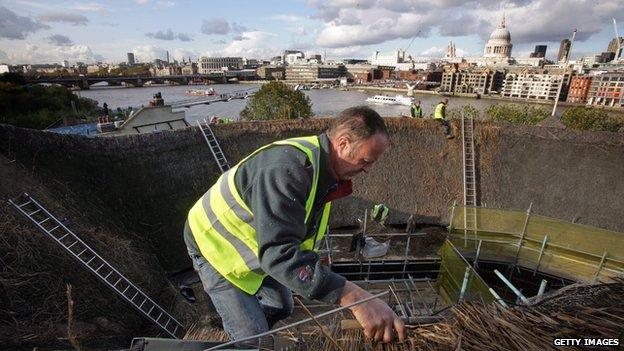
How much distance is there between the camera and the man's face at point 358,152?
1729 mm

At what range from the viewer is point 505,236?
384 inches

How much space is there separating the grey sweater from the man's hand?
7 centimetres

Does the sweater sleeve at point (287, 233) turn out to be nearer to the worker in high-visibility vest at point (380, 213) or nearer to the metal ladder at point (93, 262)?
the metal ladder at point (93, 262)

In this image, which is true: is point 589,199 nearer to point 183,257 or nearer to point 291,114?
point 183,257

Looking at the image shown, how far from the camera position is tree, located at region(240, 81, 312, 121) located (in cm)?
2370

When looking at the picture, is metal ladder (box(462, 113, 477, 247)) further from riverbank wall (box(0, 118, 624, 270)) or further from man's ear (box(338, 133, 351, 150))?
man's ear (box(338, 133, 351, 150))

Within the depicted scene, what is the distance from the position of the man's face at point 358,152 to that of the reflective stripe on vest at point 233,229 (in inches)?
5.9

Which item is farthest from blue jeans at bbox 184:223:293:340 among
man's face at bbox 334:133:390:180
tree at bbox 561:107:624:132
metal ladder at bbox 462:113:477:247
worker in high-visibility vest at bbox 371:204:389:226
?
tree at bbox 561:107:624:132

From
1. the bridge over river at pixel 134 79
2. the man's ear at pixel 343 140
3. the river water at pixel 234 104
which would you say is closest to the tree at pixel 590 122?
the river water at pixel 234 104

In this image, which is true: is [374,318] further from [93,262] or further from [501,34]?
[501,34]

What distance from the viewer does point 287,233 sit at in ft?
5.12

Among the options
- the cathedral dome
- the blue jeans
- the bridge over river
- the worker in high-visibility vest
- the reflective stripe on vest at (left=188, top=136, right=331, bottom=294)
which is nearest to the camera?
the reflective stripe on vest at (left=188, top=136, right=331, bottom=294)

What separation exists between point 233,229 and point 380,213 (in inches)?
433

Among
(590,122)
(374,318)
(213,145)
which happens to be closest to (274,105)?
(213,145)
